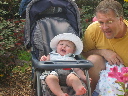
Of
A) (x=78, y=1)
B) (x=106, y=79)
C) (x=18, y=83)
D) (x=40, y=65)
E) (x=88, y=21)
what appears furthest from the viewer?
(x=78, y=1)

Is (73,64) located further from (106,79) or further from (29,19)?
(29,19)

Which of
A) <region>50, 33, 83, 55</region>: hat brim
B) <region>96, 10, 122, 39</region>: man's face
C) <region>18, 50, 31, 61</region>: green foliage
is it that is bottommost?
<region>18, 50, 31, 61</region>: green foliage

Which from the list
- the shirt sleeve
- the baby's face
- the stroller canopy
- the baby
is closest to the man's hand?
the shirt sleeve

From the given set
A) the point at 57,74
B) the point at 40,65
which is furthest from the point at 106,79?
the point at 40,65

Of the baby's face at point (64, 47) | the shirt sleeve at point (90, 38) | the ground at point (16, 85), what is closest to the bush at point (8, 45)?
the ground at point (16, 85)

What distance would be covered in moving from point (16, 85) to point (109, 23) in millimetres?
2069

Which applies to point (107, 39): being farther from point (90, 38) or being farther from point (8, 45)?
point (8, 45)

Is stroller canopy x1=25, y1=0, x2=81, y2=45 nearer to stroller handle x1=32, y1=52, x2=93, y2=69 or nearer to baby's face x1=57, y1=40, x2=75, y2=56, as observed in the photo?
baby's face x1=57, y1=40, x2=75, y2=56

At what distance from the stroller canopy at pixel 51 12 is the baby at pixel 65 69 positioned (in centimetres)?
36

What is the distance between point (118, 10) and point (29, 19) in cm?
116

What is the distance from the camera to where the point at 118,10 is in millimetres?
3064

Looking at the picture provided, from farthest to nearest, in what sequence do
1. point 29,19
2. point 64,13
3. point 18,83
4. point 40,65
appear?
point 18,83 < point 64,13 < point 29,19 < point 40,65

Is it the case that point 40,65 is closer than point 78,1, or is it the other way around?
point 40,65

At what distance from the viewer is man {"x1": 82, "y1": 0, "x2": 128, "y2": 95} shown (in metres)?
3.04
